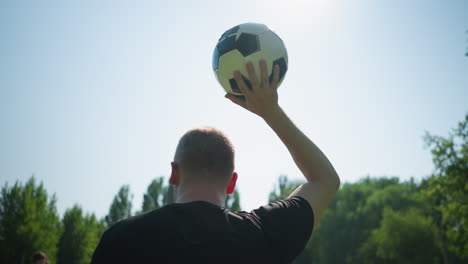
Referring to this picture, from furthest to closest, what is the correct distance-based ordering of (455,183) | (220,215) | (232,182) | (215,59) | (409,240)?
1. (409,240)
2. (455,183)
3. (215,59)
4. (232,182)
5. (220,215)

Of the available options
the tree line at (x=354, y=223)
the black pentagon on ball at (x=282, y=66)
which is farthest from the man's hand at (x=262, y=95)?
the tree line at (x=354, y=223)

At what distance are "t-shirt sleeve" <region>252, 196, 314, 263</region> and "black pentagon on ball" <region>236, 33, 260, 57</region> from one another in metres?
1.69

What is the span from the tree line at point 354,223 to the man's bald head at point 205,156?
21717mm

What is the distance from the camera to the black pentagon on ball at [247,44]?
11.1 feet

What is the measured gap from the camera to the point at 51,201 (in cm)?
3691

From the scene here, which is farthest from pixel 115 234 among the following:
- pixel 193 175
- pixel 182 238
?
pixel 193 175

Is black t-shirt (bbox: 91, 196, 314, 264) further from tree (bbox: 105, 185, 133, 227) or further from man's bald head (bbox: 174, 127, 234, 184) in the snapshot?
tree (bbox: 105, 185, 133, 227)

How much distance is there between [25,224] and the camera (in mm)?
31828

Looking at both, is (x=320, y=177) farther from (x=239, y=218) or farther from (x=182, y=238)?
(x=182, y=238)

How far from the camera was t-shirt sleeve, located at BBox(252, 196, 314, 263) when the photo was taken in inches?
75.9

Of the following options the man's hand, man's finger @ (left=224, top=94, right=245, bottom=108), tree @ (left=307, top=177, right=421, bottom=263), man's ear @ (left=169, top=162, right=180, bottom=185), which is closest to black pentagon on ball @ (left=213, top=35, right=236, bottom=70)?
man's finger @ (left=224, top=94, right=245, bottom=108)

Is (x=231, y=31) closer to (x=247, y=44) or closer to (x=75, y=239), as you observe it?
(x=247, y=44)

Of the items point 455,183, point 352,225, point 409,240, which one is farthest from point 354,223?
point 455,183

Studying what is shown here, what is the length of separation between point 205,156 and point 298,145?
605mm
